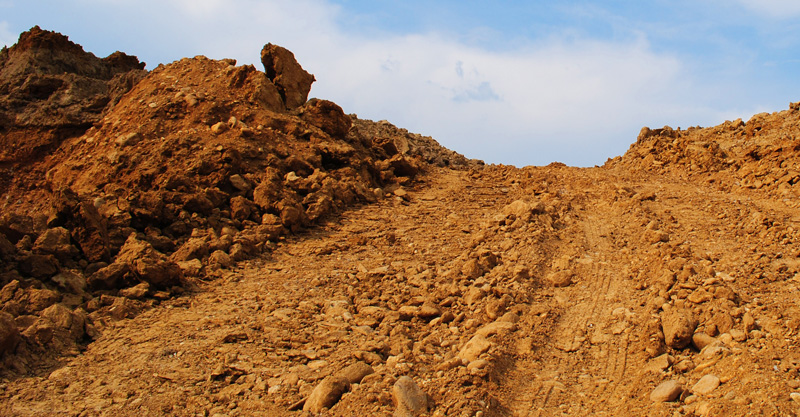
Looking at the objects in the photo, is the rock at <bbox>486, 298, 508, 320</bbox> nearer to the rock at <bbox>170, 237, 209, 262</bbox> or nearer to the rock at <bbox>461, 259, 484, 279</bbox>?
the rock at <bbox>461, 259, 484, 279</bbox>

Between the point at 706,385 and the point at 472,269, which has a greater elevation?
the point at 472,269

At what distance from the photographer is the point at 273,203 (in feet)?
27.7

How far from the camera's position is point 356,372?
14.6 ft

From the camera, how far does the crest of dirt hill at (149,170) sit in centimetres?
619

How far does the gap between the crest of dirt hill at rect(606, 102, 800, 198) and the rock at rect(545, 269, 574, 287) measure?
4.80m

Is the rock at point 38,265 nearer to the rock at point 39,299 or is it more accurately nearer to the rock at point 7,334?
the rock at point 39,299

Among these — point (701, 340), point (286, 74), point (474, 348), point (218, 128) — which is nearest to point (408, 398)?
point (474, 348)

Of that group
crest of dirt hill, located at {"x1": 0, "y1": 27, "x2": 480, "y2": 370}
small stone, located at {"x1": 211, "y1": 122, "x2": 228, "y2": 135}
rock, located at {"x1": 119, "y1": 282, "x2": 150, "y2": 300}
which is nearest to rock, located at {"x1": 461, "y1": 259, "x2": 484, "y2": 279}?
crest of dirt hill, located at {"x1": 0, "y1": 27, "x2": 480, "y2": 370}

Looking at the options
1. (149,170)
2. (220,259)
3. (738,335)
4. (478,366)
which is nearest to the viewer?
(478,366)

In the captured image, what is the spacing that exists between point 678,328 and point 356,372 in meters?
2.60

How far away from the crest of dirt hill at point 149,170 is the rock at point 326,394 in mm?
2386

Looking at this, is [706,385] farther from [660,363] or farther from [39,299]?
[39,299]

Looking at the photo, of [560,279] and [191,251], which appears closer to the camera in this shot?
[560,279]

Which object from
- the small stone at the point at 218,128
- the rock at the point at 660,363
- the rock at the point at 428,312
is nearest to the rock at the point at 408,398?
the rock at the point at 428,312
